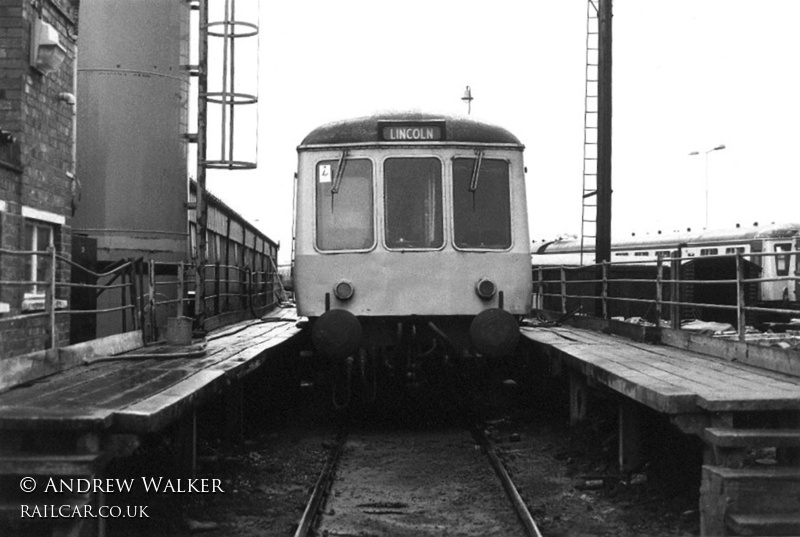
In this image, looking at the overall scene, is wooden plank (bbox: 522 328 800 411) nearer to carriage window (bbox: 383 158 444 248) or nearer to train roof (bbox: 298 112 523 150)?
carriage window (bbox: 383 158 444 248)

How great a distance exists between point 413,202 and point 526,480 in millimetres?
3432

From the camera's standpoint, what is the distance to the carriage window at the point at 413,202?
33.6 feet

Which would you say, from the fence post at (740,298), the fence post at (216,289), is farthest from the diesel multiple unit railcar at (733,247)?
the fence post at (740,298)

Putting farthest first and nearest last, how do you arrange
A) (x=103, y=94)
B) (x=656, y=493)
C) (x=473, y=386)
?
(x=103, y=94) → (x=473, y=386) → (x=656, y=493)

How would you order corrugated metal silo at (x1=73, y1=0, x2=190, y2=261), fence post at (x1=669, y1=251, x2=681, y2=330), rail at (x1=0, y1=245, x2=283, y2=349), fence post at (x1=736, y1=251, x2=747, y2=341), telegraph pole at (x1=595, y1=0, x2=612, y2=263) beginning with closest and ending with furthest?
rail at (x1=0, y1=245, x2=283, y2=349), fence post at (x1=736, y1=251, x2=747, y2=341), fence post at (x1=669, y1=251, x2=681, y2=330), corrugated metal silo at (x1=73, y1=0, x2=190, y2=261), telegraph pole at (x1=595, y1=0, x2=612, y2=263)

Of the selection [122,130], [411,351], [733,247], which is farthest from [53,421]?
[733,247]

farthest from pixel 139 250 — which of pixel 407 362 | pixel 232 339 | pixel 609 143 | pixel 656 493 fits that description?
pixel 656 493

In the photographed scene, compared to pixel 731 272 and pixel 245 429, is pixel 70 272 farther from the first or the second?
pixel 731 272

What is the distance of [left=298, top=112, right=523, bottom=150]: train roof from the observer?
10.2 m

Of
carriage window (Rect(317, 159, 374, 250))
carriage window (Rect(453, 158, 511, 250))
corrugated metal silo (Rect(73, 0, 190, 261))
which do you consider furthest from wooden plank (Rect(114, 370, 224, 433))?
corrugated metal silo (Rect(73, 0, 190, 261))

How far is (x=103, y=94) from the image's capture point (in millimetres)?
14273

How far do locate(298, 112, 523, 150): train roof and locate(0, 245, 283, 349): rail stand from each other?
228 centimetres

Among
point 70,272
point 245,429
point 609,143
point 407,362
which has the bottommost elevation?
point 245,429

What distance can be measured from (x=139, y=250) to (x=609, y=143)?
7.05 m
